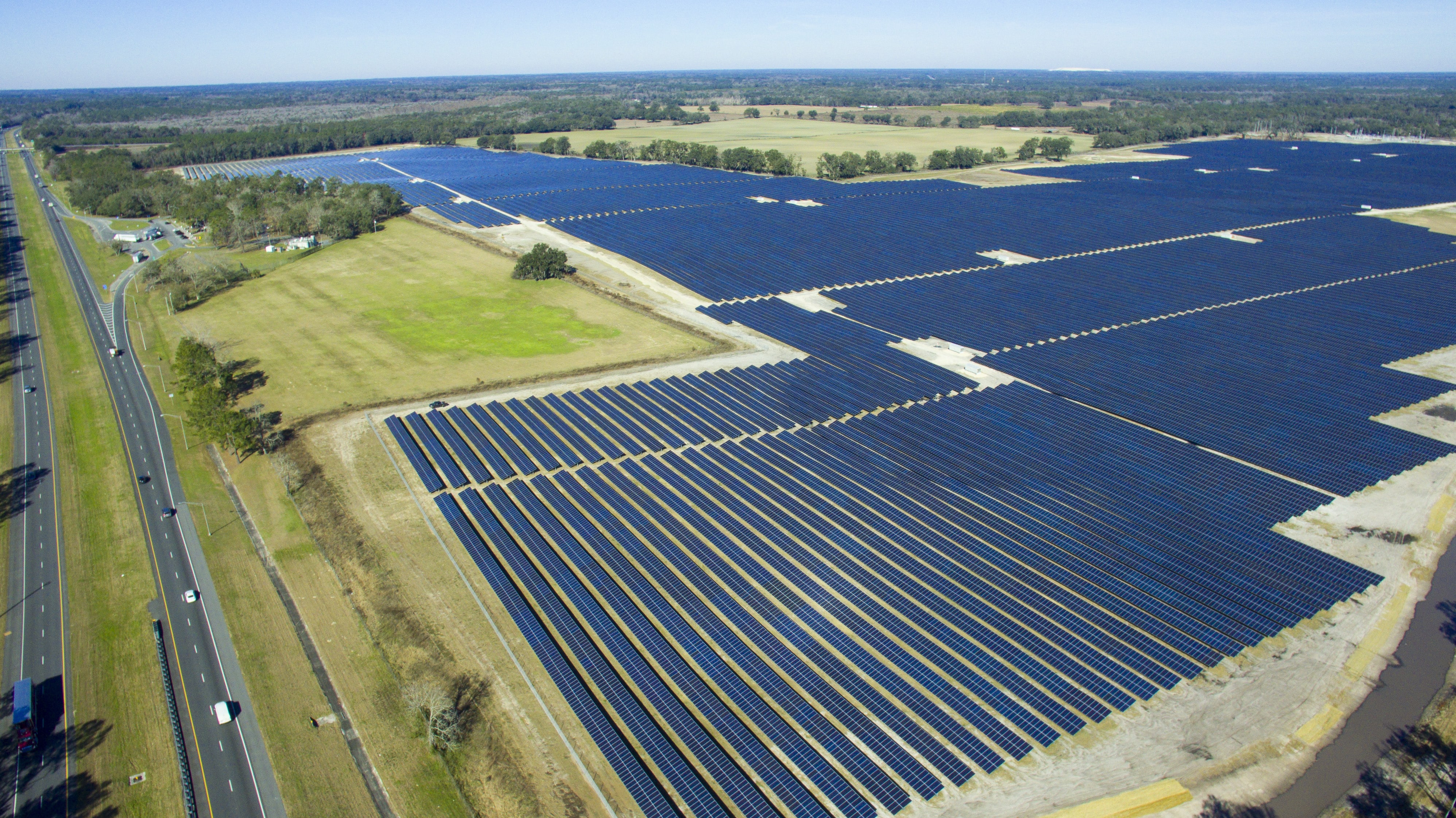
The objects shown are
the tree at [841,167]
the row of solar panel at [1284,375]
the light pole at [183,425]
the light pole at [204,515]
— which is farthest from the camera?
the tree at [841,167]

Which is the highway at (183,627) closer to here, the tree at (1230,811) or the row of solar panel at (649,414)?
the row of solar panel at (649,414)

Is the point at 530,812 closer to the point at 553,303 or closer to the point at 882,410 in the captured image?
the point at 882,410

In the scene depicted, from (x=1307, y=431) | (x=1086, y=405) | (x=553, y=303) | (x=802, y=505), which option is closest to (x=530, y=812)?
(x=802, y=505)

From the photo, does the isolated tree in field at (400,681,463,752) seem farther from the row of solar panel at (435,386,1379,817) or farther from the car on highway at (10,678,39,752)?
the car on highway at (10,678,39,752)

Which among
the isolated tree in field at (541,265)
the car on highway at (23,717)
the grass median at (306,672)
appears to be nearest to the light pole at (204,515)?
the grass median at (306,672)

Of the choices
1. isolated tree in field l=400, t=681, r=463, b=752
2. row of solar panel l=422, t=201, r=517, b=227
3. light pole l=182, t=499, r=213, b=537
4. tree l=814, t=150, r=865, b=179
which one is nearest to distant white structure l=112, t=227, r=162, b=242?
row of solar panel l=422, t=201, r=517, b=227

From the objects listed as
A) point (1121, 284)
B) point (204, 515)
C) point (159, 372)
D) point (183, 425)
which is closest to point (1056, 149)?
point (1121, 284)

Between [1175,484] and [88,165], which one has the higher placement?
[88,165]
